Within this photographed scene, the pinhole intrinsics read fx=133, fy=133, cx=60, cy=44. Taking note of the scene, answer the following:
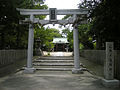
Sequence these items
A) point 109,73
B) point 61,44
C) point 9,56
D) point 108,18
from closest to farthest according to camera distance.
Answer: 1. point 109,73
2. point 108,18
3. point 9,56
4. point 61,44

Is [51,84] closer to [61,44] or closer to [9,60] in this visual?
[9,60]

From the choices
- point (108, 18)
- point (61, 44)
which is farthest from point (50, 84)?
point (61, 44)

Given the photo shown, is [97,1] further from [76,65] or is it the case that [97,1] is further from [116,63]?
[76,65]

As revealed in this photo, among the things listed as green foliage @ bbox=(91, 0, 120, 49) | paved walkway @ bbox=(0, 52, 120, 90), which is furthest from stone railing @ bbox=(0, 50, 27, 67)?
green foliage @ bbox=(91, 0, 120, 49)

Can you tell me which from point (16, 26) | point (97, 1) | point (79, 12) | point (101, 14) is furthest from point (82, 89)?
point (16, 26)

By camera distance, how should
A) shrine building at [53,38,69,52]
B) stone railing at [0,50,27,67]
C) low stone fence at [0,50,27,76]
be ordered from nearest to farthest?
low stone fence at [0,50,27,76] → stone railing at [0,50,27,67] → shrine building at [53,38,69,52]

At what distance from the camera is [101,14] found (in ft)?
21.4

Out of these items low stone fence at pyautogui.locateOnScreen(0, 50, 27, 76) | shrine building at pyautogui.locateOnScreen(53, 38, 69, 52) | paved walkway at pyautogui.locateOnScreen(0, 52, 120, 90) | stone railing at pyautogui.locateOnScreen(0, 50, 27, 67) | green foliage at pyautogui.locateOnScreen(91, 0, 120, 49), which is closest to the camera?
paved walkway at pyautogui.locateOnScreen(0, 52, 120, 90)

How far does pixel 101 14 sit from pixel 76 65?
13.8 feet

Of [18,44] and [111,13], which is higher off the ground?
[111,13]

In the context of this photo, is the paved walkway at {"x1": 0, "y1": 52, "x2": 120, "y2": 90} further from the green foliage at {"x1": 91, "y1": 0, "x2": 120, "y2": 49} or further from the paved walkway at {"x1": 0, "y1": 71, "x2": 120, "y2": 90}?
the green foliage at {"x1": 91, "y1": 0, "x2": 120, "y2": 49}

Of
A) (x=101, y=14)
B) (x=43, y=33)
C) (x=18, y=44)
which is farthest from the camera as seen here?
(x=43, y=33)

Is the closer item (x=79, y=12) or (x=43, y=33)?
(x=79, y=12)

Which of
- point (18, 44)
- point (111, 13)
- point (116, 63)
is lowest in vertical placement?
point (116, 63)
